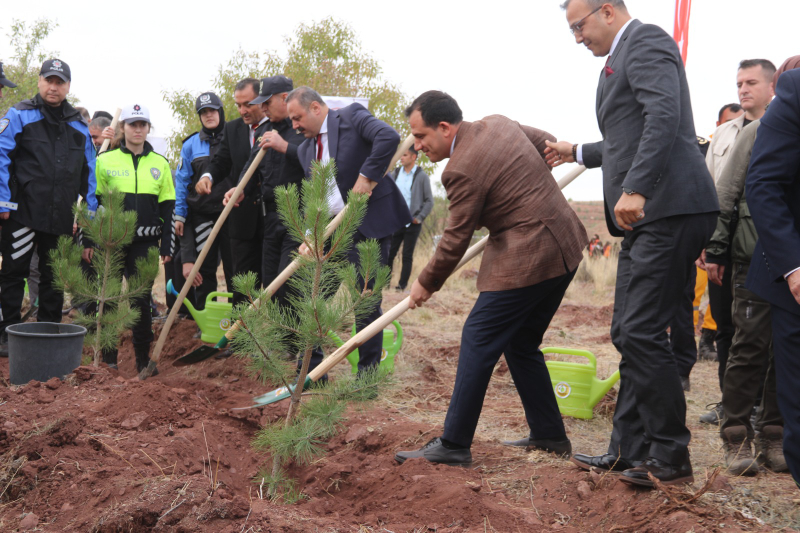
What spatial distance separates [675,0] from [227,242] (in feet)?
14.6

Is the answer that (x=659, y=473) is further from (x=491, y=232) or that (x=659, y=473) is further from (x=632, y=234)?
(x=491, y=232)

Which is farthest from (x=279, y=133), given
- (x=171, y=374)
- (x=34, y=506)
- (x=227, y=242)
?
(x=34, y=506)

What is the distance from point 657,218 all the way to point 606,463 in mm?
1118

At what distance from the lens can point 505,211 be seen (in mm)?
3152

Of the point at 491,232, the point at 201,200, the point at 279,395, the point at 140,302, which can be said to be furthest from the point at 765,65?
the point at 140,302

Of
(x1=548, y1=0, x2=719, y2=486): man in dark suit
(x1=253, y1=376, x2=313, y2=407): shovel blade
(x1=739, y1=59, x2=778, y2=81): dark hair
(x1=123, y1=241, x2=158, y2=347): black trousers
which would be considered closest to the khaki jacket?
(x1=739, y1=59, x2=778, y2=81): dark hair

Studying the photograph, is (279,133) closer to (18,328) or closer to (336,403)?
(18,328)

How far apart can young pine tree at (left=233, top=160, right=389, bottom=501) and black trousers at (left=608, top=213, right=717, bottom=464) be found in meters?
1.07

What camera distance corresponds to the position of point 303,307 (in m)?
2.96

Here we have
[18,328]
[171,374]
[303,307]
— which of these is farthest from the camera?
[171,374]

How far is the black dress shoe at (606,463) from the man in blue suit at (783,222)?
811mm

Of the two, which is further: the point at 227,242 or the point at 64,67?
the point at 227,242

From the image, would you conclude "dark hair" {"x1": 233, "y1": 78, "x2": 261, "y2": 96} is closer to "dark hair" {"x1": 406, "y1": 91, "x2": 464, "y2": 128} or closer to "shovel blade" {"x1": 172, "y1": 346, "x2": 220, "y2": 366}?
"shovel blade" {"x1": 172, "y1": 346, "x2": 220, "y2": 366}

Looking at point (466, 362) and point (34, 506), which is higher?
point (466, 362)
